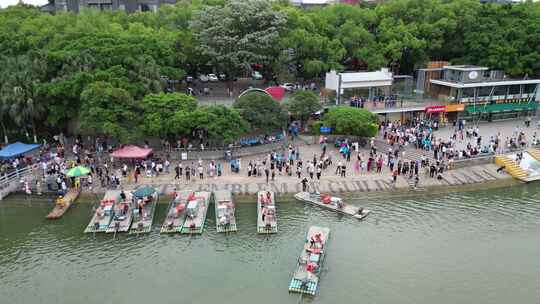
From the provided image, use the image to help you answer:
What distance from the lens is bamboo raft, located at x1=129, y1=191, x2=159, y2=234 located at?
27.0 metres

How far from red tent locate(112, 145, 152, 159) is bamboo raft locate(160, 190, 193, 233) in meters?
5.80

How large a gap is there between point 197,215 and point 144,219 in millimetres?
3234

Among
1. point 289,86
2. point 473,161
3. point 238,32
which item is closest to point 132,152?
point 238,32

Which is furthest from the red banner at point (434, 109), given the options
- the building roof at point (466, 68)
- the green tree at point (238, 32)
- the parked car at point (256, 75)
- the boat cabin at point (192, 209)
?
the boat cabin at point (192, 209)

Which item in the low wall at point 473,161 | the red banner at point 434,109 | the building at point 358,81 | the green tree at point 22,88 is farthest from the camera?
the red banner at point 434,109

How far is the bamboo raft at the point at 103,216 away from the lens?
26984 mm

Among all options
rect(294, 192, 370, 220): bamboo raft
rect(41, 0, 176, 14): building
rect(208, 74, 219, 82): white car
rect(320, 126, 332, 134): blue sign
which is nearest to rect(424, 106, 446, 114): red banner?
rect(320, 126, 332, 134): blue sign

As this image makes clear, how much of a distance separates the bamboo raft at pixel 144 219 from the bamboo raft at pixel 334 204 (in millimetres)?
9728

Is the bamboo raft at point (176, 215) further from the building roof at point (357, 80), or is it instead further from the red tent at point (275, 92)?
the building roof at point (357, 80)

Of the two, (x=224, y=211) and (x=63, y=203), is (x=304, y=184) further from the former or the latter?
(x=63, y=203)

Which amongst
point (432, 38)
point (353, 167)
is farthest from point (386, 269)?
→ point (432, 38)

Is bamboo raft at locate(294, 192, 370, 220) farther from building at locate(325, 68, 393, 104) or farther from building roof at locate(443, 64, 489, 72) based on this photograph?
building roof at locate(443, 64, 489, 72)

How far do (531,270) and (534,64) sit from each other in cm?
3507

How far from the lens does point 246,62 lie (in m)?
46.2
